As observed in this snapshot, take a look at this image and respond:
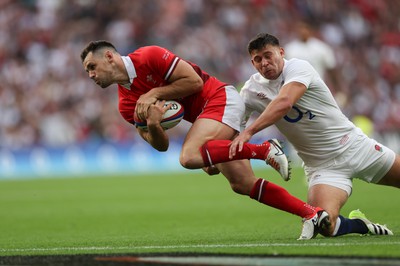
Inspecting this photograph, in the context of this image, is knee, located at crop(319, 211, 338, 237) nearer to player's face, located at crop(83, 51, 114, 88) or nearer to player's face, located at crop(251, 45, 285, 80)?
player's face, located at crop(251, 45, 285, 80)

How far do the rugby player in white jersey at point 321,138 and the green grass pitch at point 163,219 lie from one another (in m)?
0.33

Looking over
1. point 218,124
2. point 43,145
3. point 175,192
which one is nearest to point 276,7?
point 43,145

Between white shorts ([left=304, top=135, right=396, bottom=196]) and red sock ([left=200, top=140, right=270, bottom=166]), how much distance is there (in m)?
0.94

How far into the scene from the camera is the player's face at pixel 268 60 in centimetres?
736

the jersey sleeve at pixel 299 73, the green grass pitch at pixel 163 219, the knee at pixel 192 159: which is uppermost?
the jersey sleeve at pixel 299 73

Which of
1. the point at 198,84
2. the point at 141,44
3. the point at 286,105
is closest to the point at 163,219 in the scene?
the point at 198,84

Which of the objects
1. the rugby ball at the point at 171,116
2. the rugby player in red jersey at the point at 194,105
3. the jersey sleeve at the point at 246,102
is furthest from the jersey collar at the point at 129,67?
the jersey sleeve at the point at 246,102

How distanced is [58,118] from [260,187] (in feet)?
51.5

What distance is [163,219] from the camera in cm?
1070

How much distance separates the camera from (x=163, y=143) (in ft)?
24.8

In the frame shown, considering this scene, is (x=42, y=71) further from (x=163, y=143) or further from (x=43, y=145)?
(x=163, y=143)

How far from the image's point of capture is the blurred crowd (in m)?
22.6

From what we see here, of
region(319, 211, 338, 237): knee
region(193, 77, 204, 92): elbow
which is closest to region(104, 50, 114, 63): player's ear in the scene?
region(193, 77, 204, 92): elbow

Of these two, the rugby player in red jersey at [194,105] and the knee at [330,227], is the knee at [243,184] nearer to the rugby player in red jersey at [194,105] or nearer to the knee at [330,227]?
the rugby player in red jersey at [194,105]
